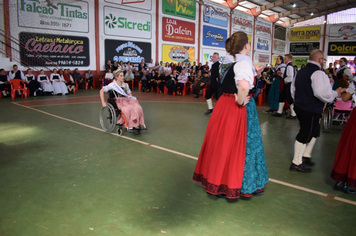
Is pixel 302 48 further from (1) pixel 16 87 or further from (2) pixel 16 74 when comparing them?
(1) pixel 16 87

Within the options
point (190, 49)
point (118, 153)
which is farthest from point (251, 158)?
point (190, 49)

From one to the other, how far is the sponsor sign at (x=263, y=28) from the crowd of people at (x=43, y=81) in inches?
685

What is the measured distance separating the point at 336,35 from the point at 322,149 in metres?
25.4

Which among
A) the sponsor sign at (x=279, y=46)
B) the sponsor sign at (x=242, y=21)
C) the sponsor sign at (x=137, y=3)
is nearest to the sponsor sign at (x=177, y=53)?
the sponsor sign at (x=137, y=3)

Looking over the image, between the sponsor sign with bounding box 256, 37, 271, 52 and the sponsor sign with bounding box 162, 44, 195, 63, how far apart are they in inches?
355

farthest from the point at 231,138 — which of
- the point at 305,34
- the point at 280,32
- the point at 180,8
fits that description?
the point at 305,34

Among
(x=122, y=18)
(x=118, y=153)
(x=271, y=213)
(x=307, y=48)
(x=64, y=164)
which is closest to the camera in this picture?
(x=271, y=213)

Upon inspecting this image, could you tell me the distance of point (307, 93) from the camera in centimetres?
321

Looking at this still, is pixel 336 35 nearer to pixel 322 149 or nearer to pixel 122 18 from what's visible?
pixel 122 18

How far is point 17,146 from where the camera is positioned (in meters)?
4.23

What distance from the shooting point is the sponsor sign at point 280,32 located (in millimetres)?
26827

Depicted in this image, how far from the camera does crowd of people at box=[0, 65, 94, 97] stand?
33.5ft

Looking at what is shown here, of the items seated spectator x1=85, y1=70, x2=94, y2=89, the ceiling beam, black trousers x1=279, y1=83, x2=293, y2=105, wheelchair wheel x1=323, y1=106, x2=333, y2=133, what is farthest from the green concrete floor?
the ceiling beam

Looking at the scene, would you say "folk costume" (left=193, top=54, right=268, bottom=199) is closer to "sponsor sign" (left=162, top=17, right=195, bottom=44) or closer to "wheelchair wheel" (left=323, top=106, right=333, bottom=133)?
"wheelchair wheel" (left=323, top=106, right=333, bottom=133)
